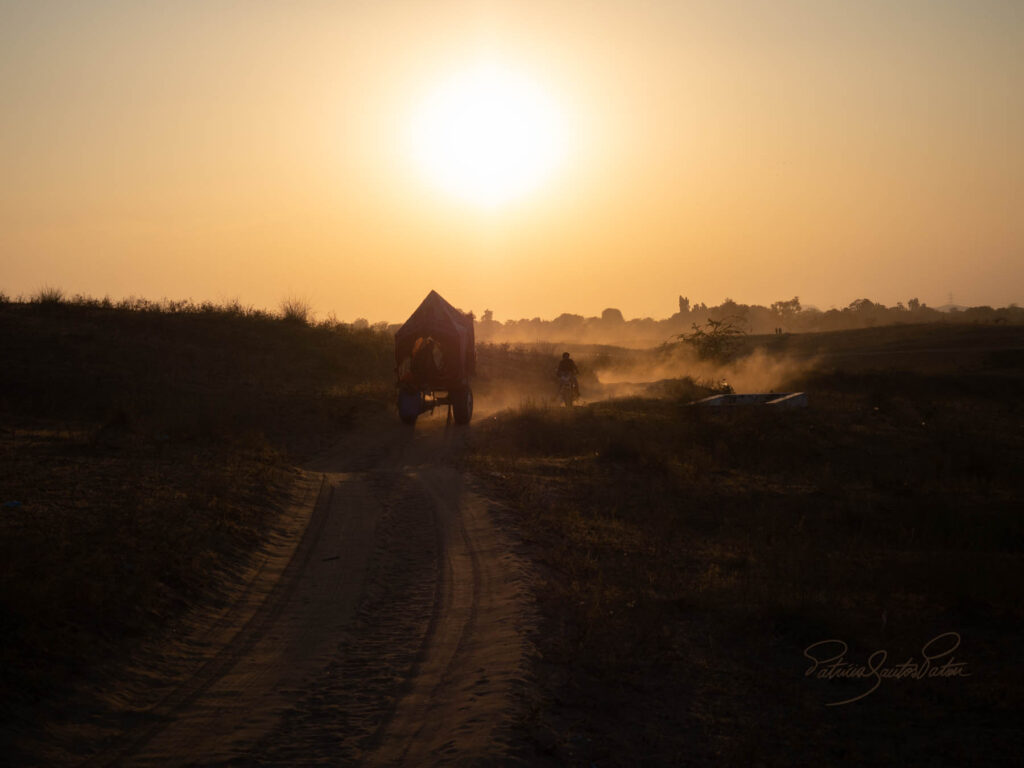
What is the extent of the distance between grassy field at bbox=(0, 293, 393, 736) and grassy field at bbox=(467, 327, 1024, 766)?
13.3 feet

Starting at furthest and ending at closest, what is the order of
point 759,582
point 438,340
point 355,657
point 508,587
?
point 438,340
point 759,582
point 508,587
point 355,657

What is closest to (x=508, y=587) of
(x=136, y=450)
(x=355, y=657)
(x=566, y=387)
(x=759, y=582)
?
(x=355, y=657)

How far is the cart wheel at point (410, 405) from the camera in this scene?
24188 millimetres

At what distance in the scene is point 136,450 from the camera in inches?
661

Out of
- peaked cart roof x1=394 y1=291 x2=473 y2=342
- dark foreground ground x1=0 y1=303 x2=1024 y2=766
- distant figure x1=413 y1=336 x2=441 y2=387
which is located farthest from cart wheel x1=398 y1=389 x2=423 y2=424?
peaked cart roof x1=394 y1=291 x2=473 y2=342

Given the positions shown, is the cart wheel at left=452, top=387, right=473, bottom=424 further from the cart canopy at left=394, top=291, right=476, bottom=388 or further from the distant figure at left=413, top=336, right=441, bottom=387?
the distant figure at left=413, top=336, right=441, bottom=387

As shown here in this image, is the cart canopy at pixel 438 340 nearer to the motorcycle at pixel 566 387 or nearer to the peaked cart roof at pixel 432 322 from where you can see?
the peaked cart roof at pixel 432 322

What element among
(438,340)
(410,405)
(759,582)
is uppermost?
(438,340)

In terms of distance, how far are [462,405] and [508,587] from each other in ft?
49.3

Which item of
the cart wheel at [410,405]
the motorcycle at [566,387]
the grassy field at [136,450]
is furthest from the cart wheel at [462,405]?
the motorcycle at [566,387]

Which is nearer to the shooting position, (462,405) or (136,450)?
(136,450)

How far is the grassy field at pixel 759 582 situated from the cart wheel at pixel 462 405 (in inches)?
35.1

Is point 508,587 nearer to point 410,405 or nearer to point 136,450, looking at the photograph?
point 136,450

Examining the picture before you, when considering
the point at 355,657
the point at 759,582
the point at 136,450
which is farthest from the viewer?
the point at 136,450
